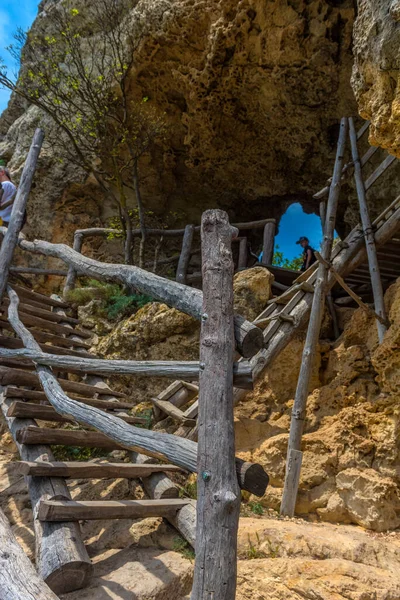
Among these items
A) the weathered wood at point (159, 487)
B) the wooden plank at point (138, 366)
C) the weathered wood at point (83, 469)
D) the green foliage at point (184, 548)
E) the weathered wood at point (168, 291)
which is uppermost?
the weathered wood at point (168, 291)

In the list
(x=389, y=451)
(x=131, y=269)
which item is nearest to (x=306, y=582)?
(x=389, y=451)

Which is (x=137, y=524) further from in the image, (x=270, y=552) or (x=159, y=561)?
(x=270, y=552)

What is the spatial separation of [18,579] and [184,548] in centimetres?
152

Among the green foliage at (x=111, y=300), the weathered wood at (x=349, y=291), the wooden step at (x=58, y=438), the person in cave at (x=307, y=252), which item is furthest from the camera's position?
the person in cave at (x=307, y=252)

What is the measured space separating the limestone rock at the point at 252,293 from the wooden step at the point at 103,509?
3.80 meters

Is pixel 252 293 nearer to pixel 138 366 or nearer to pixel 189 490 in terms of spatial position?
pixel 189 490

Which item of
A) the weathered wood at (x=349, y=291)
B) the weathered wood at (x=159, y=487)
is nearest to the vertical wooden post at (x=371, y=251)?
the weathered wood at (x=349, y=291)

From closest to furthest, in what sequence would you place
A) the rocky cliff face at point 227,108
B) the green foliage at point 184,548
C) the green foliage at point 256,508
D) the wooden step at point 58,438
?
the green foliage at point 184,548 → the wooden step at point 58,438 → the green foliage at point 256,508 → the rocky cliff face at point 227,108

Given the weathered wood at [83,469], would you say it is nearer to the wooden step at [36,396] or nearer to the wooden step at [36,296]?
the wooden step at [36,396]

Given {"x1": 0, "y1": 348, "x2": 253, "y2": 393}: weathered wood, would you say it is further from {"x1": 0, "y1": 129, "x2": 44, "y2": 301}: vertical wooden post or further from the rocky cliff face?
the rocky cliff face

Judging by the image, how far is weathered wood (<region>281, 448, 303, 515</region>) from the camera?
4.74 m

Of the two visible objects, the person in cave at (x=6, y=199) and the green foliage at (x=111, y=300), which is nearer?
the person in cave at (x=6, y=199)

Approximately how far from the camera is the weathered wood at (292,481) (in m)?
4.74

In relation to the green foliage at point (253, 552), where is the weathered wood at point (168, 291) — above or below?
above
